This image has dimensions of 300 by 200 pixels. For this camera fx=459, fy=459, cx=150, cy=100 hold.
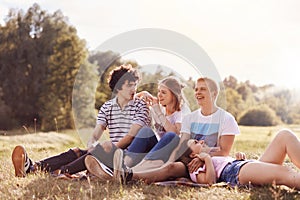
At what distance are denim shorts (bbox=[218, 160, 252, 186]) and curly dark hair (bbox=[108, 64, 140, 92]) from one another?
1.48 metres

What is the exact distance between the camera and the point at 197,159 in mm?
4387

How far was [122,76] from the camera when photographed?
5.13 metres

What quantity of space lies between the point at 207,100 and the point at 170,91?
17.8 inches

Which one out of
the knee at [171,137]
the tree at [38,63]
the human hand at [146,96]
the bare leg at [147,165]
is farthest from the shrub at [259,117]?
the bare leg at [147,165]

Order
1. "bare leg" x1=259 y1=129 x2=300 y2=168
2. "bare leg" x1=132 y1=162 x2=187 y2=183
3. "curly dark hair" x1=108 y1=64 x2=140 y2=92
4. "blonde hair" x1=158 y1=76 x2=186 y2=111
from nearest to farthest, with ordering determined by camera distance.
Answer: "bare leg" x1=259 y1=129 x2=300 y2=168, "bare leg" x1=132 y1=162 x2=187 y2=183, "blonde hair" x1=158 y1=76 x2=186 y2=111, "curly dark hair" x1=108 y1=64 x2=140 y2=92

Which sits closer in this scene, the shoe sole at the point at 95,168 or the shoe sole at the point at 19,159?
the shoe sole at the point at 95,168

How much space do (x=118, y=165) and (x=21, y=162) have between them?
114 cm

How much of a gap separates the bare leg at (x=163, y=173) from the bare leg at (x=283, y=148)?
2.78 feet

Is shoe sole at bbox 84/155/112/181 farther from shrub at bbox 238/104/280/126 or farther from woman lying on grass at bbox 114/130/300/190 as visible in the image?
shrub at bbox 238/104/280/126

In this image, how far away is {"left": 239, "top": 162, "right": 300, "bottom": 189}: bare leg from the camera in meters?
3.90

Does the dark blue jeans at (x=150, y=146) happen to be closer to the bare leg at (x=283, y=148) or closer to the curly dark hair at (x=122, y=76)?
the curly dark hair at (x=122, y=76)

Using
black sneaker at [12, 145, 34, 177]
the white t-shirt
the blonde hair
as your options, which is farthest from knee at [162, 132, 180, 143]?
black sneaker at [12, 145, 34, 177]

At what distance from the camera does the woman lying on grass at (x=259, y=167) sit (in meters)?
3.89

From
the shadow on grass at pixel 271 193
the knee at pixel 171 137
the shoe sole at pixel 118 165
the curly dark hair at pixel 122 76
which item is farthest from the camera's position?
the curly dark hair at pixel 122 76
